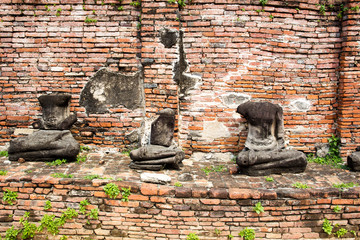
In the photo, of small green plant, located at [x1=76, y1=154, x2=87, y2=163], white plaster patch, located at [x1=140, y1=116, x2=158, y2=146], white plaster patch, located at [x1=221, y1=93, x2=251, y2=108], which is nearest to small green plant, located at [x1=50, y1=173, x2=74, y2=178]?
small green plant, located at [x1=76, y1=154, x2=87, y2=163]

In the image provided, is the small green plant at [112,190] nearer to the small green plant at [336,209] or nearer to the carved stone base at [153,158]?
the carved stone base at [153,158]

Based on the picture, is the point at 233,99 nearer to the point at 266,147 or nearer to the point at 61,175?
the point at 266,147

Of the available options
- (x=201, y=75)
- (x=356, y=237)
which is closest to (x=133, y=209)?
(x=201, y=75)

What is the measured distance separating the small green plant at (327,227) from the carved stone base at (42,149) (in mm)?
4054

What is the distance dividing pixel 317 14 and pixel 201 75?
8.55 feet

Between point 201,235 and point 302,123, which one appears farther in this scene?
point 302,123

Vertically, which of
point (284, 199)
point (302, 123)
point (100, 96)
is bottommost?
point (284, 199)

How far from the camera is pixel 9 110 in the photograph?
4785 mm

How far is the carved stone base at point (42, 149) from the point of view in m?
4.11

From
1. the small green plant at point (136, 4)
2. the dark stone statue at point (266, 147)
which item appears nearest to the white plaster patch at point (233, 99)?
the dark stone statue at point (266, 147)

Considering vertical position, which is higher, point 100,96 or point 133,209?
point 100,96

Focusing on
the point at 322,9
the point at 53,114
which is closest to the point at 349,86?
the point at 322,9

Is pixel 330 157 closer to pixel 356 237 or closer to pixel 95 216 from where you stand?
pixel 356 237

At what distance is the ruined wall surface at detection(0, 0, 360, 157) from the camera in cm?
453
